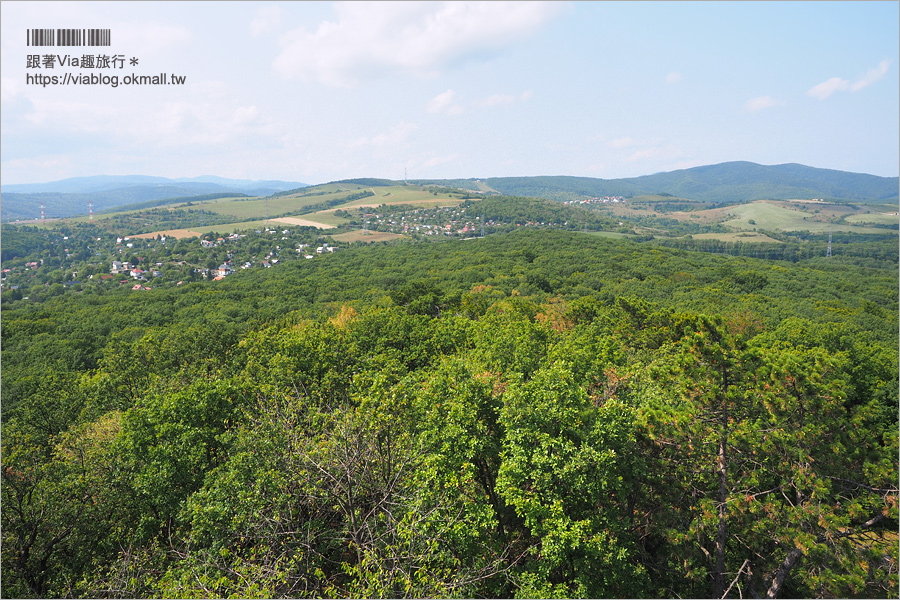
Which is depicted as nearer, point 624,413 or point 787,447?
point 787,447

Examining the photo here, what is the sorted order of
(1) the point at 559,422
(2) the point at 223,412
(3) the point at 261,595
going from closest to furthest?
(3) the point at 261,595
(1) the point at 559,422
(2) the point at 223,412

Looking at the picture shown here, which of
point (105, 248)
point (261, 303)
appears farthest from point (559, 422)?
point (105, 248)

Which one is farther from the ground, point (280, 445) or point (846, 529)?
point (280, 445)

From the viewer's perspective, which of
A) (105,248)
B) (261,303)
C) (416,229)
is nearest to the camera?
(261,303)

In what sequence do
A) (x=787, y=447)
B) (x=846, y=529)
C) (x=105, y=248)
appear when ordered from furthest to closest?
(x=105, y=248) < (x=787, y=447) < (x=846, y=529)

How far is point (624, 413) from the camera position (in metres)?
13.7

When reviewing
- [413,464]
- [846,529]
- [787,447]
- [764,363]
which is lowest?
[846,529]

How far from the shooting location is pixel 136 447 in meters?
14.9

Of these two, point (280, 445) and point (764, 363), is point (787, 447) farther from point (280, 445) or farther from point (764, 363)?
point (280, 445)

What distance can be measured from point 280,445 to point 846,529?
15.6 m

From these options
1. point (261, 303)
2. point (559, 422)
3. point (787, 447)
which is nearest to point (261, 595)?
point (559, 422)

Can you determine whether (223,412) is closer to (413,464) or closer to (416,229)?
(413,464)

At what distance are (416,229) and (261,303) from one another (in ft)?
437

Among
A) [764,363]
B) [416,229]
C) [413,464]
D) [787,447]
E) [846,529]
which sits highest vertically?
[416,229]
